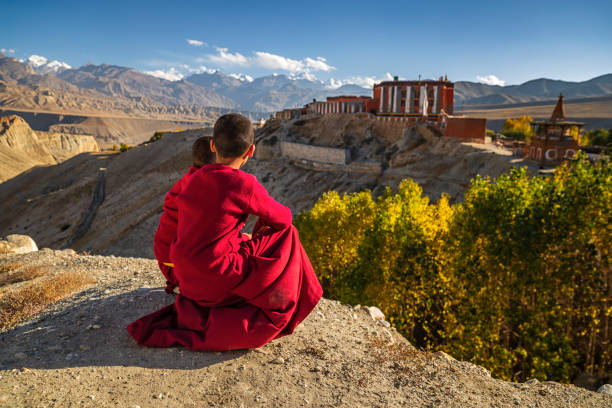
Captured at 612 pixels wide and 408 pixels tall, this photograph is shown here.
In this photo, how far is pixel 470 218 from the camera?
41.3 feet

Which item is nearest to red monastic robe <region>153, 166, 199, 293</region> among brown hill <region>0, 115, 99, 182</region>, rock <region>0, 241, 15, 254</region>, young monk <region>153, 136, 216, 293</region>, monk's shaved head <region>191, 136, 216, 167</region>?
young monk <region>153, 136, 216, 293</region>

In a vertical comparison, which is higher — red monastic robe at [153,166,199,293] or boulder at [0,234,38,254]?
red monastic robe at [153,166,199,293]

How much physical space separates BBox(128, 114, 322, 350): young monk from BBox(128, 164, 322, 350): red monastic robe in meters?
0.01

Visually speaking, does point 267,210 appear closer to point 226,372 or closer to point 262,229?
point 262,229

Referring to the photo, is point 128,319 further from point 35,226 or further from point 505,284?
point 35,226

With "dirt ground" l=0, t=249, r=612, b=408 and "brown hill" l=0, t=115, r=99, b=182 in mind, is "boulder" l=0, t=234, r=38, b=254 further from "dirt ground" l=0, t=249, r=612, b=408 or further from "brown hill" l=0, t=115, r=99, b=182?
"brown hill" l=0, t=115, r=99, b=182

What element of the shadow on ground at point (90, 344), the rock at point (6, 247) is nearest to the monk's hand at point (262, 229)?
the shadow on ground at point (90, 344)

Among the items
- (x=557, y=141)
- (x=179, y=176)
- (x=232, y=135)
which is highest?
(x=557, y=141)

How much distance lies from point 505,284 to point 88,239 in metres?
43.7

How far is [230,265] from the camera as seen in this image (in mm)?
4551

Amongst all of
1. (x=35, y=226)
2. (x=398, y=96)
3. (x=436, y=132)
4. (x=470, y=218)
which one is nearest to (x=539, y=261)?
(x=470, y=218)

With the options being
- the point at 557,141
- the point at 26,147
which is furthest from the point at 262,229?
the point at 26,147

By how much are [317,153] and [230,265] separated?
49804 millimetres

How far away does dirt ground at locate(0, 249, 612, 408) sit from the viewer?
4312 millimetres
